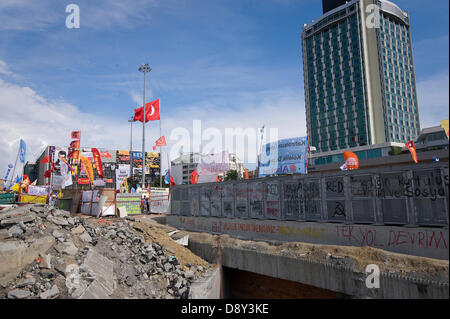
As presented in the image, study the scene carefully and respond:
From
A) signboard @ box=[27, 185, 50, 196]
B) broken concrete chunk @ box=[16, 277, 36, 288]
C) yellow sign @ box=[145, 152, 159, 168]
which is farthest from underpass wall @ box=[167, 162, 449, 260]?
yellow sign @ box=[145, 152, 159, 168]

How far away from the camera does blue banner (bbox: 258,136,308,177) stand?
1543 cm

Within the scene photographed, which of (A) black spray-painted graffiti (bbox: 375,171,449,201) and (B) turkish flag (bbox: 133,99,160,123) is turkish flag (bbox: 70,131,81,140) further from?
(A) black spray-painted graffiti (bbox: 375,171,449,201)

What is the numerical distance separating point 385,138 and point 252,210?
8267cm

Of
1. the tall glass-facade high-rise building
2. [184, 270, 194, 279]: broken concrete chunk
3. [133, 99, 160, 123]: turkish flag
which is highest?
the tall glass-facade high-rise building

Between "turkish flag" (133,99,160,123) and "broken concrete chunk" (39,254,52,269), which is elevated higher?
"turkish flag" (133,99,160,123)

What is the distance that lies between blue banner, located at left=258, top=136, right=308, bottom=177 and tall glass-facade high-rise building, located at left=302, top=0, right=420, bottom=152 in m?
76.5

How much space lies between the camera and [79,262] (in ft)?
33.3

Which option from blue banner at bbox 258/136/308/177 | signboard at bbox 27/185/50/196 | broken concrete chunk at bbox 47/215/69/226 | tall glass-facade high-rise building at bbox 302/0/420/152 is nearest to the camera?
broken concrete chunk at bbox 47/215/69/226

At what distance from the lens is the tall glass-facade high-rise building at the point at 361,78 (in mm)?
84294

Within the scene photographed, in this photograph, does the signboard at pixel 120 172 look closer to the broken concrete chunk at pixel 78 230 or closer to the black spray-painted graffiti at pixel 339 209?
the broken concrete chunk at pixel 78 230

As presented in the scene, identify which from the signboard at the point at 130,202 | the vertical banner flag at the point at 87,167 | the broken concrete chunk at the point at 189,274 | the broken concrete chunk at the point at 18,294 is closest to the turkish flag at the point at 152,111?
the vertical banner flag at the point at 87,167

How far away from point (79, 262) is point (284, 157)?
1084 centimetres

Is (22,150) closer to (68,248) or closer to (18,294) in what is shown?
(68,248)

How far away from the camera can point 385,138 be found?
8331 cm
